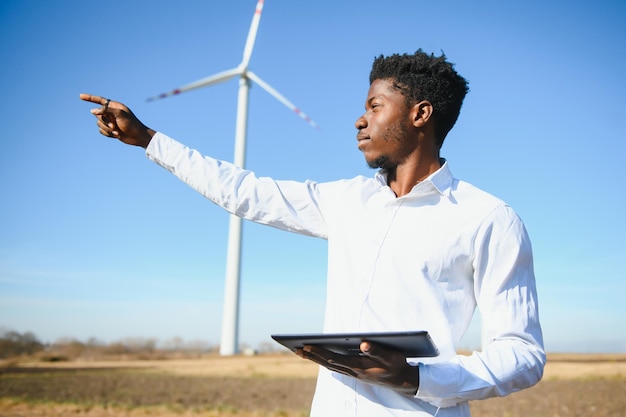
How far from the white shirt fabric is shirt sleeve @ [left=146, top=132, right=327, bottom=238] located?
71 mm

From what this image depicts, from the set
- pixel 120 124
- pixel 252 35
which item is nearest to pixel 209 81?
pixel 252 35

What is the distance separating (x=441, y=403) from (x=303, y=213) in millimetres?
1295

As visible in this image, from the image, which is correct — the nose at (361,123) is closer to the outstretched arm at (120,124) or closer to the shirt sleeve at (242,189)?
the shirt sleeve at (242,189)

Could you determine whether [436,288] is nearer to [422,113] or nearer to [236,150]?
[422,113]

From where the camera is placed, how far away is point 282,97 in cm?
3111

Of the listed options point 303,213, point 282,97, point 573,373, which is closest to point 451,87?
point 303,213

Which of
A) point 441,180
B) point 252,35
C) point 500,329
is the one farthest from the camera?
point 252,35

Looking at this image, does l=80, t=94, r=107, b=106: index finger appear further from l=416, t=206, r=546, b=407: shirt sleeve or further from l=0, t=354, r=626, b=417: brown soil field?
l=0, t=354, r=626, b=417: brown soil field

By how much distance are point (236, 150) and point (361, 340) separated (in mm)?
31471

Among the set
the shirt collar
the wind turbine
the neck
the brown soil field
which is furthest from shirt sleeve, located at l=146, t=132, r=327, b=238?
the wind turbine

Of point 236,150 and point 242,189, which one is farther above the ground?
point 236,150

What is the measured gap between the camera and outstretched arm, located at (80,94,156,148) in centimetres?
333

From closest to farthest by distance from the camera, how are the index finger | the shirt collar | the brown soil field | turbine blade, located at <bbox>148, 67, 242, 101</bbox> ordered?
the shirt collar
the index finger
the brown soil field
turbine blade, located at <bbox>148, 67, 242, 101</bbox>

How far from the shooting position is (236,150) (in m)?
33.2
